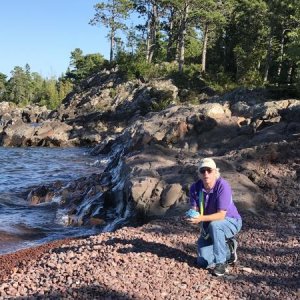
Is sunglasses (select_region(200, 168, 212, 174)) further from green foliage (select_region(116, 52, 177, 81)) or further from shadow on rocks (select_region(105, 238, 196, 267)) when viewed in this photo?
green foliage (select_region(116, 52, 177, 81))

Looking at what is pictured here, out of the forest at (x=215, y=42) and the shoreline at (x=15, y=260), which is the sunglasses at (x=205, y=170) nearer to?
the shoreline at (x=15, y=260)

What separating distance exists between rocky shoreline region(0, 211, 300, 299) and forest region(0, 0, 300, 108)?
16684 millimetres

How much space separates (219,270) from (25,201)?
35.4 feet

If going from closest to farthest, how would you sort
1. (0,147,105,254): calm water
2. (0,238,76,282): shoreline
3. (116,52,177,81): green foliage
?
(0,238,76,282): shoreline → (0,147,105,254): calm water → (116,52,177,81): green foliage

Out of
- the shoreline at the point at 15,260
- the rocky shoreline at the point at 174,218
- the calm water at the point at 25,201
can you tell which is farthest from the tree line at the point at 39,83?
the shoreline at the point at 15,260

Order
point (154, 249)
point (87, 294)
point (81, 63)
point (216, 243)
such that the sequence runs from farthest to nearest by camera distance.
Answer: point (81, 63) → point (154, 249) → point (216, 243) → point (87, 294)

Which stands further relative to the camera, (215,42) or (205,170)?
(215,42)

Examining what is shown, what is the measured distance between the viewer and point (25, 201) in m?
15.3

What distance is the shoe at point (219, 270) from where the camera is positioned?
232 inches

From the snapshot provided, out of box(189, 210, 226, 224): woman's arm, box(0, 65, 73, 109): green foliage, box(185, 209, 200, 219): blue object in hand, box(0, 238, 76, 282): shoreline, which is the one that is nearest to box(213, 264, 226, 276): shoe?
box(189, 210, 226, 224): woman's arm

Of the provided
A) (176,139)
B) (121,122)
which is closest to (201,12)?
(121,122)

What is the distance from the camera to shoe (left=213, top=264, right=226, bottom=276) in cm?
590

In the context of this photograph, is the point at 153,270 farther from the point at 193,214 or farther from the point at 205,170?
the point at 205,170

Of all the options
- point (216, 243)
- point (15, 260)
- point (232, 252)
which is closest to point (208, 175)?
point (216, 243)
